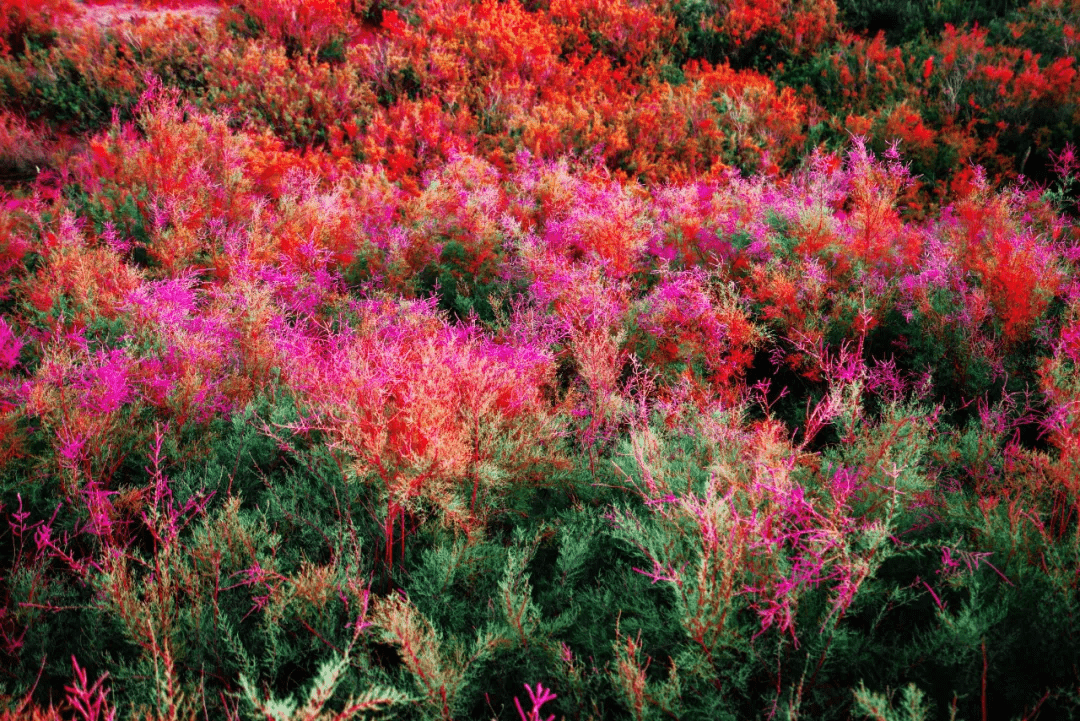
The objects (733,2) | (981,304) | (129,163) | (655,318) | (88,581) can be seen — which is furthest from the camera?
(733,2)

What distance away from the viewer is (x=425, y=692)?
1.80m

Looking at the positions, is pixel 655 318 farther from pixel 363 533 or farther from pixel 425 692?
pixel 425 692

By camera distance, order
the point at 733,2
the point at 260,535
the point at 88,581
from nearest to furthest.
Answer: the point at 88,581
the point at 260,535
the point at 733,2

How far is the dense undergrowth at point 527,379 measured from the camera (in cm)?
194

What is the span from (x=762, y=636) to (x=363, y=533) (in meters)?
1.71

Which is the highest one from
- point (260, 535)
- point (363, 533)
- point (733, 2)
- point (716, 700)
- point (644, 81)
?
point (733, 2)

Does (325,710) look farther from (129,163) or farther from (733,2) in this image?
(733,2)

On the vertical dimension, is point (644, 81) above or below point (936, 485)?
above

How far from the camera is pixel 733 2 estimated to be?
32.0ft

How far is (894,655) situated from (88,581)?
2.89m

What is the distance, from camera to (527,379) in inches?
141

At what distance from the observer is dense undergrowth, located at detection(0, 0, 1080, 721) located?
6.38 ft

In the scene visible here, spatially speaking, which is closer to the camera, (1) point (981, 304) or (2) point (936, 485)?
(2) point (936, 485)

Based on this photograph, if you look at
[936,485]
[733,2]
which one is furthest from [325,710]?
[733,2]
